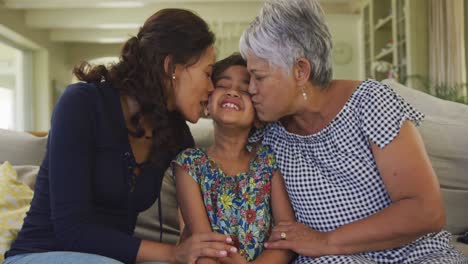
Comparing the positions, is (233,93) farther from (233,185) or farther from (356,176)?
(356,176)

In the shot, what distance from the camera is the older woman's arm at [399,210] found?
126 centimetres

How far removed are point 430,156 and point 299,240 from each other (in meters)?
0.70

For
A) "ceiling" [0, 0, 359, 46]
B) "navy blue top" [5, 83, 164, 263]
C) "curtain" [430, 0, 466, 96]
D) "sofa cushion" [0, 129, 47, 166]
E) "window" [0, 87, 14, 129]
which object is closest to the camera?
"navy blue top" [5, 83, 164, 263]

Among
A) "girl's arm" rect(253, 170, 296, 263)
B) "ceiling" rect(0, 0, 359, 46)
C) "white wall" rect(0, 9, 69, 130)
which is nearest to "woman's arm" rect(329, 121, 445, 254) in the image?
"girl's arm" rect(253, 170, 296, 263)

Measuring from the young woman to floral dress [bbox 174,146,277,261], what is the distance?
4.0 inches

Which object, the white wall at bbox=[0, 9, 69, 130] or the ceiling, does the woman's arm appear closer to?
the ceiling

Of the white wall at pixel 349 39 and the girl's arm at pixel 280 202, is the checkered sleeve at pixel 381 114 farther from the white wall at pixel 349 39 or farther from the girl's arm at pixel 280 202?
the white wall at pixel 349 39

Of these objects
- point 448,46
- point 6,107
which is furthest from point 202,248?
point 6,107

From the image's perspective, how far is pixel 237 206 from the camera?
5.02ft

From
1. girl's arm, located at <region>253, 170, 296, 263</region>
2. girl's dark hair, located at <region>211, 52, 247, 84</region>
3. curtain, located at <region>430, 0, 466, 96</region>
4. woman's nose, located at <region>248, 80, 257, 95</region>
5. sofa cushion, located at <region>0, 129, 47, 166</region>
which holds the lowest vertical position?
girl's arm, located at <region>253, 170, 296, 263</region>

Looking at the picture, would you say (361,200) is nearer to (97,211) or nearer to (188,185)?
(188,185)

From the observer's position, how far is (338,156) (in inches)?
55.2

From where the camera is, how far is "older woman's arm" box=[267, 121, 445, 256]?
1.26 meters

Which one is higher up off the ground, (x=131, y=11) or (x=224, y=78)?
(x=131, y=11)
